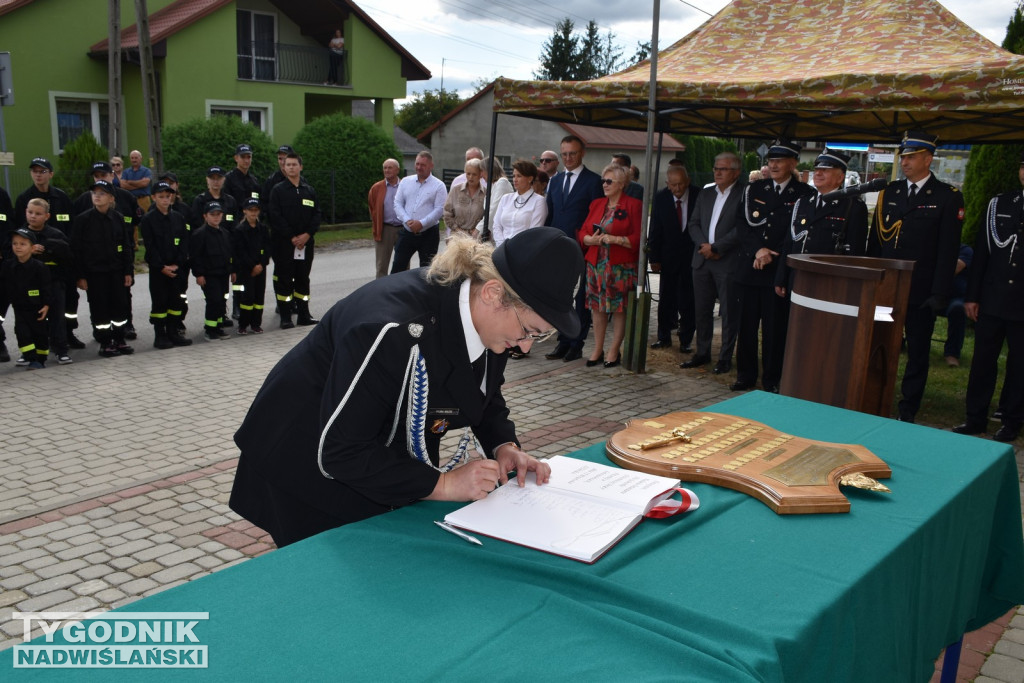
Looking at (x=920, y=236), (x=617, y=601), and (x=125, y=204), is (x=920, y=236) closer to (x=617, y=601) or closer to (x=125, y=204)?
(x=617, y=601)

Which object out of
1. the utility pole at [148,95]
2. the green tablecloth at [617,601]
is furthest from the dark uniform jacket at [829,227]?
the utility pole at [148,95]

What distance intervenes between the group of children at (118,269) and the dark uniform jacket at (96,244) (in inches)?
0.4

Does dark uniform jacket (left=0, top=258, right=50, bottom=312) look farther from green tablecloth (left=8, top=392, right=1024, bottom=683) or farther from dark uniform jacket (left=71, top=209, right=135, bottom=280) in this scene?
green tablecloth (left=8, top=392, right=1024, bottom=683)

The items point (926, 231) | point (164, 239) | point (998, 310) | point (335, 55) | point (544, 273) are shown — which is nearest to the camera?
point (544, 273)

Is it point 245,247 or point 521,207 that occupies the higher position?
point 521,207

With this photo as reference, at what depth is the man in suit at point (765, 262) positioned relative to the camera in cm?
760

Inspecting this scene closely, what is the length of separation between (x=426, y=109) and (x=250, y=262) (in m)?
54.7

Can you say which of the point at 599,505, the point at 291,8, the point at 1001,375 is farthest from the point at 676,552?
the point at 291,8

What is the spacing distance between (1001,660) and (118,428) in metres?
5.80

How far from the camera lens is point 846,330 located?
5207mm

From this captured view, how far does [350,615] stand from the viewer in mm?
1763

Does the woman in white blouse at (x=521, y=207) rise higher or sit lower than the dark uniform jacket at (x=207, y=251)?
higher

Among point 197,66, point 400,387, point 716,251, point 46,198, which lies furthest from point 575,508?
point 197,66

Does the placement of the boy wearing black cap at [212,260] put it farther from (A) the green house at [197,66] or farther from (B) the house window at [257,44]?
(B) the house window at [257,44]
